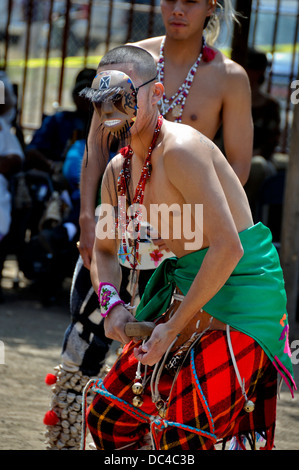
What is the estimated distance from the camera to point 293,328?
5941 millimetres

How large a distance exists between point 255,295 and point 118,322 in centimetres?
46

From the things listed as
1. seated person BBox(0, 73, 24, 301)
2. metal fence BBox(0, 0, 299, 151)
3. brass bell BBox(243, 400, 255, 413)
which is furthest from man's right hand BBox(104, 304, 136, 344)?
metal fence BBox(0, 0, 299, 151)

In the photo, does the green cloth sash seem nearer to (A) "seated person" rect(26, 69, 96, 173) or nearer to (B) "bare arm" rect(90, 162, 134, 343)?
(B) "bare arm" rect(90, 162, 134, 343)

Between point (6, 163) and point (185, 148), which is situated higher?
point (185, 148)

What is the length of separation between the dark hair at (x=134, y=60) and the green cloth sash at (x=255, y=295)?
0.61 meters

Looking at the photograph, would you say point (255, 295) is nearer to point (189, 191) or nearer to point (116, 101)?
point (189, 191)

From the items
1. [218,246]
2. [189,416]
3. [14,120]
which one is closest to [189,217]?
[218,246]

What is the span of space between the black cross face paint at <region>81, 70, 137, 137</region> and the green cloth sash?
477 millimetres

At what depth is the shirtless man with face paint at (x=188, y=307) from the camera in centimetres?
232

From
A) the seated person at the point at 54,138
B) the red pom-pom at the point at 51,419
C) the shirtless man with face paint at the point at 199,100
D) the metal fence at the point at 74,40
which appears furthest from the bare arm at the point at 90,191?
the metal fence at the point at 74,40

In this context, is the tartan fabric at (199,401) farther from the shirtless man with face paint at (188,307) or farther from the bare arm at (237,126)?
the bare arm at (237,126)

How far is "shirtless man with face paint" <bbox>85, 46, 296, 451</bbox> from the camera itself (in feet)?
7.63

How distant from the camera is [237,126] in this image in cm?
328

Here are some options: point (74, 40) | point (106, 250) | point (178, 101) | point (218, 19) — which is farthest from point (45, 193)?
point (74, 40)
